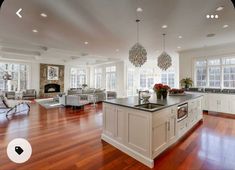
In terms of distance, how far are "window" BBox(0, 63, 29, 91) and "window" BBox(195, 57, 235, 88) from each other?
39.2ft

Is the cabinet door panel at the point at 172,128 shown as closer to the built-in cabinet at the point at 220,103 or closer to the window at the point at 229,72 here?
the built-in cabinet at the point at 220,103

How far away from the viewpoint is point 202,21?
3.57 m

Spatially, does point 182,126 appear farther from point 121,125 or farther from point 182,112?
point 121,125

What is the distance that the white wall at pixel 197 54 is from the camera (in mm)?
5947

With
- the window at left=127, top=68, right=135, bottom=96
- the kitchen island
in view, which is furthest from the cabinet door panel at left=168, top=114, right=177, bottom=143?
the window at left=127, top=68, right=135, bottom=96

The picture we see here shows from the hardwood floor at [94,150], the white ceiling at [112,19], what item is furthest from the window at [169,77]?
the hardwood floor at [94,150]

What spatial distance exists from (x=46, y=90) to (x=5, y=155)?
385 inches

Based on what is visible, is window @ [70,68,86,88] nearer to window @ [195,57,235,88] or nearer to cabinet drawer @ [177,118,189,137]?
window @ [195,57,235,88]

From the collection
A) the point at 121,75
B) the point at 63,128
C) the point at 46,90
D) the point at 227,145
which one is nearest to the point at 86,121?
the point at 63,128

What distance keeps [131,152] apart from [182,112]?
1.63 meters

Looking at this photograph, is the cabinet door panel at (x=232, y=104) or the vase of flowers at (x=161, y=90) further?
the cabinet door panel at (x=232, y=104)

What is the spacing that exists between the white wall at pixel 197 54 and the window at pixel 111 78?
5.68 meters

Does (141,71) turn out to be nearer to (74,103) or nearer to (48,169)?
(74,103)

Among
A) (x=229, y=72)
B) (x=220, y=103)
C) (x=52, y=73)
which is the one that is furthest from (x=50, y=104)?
(x=229, y=72)
